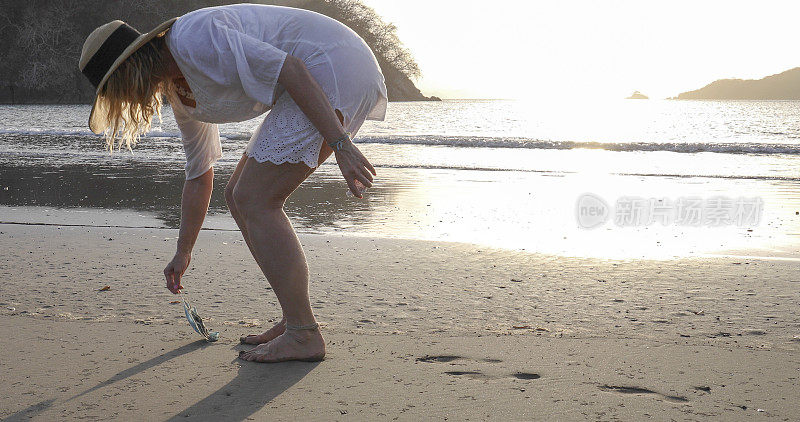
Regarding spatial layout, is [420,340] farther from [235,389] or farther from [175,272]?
[175,272]

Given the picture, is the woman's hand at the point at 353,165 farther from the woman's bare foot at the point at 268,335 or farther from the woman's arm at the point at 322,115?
the woman's bare foot at the point at 268,335

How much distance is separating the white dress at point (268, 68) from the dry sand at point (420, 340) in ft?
2.44

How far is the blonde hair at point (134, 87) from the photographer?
2146 mm

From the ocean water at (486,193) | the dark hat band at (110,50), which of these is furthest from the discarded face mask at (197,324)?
the ocean water at (486,193)

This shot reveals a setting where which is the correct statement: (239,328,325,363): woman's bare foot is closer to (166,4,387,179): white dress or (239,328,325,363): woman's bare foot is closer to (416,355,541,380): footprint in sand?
(416,355,541,380): footprint in sand

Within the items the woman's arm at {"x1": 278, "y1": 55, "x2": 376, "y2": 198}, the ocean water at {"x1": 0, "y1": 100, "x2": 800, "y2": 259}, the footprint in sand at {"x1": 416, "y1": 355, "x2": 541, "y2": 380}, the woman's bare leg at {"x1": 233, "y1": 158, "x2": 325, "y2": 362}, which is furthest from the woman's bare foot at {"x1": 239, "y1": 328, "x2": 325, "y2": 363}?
the ocean water at {"x1": 0, "y1": 100, "x2": 800, "y2": 259}

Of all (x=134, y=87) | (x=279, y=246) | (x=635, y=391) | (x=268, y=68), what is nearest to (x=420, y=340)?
(x=279, y=246)

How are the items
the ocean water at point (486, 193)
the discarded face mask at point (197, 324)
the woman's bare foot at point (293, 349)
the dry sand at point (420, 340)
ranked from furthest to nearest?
the ocean water at point (486, 193) < the discarded face mask at point (197, 324) < the woman's bare foot at point (293, 349) < the dry sand at point (420, 340)

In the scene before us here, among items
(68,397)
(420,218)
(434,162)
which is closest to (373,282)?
(68,397)

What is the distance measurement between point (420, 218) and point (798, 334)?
3676 millimetres

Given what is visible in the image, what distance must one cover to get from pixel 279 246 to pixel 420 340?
0.67 meters

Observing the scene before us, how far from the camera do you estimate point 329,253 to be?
4.37 metres

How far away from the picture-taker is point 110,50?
84.4 inches

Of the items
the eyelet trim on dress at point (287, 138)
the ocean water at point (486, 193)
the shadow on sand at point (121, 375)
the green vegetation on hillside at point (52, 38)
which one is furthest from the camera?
the green vegetation on hillside at point (52, 38)
